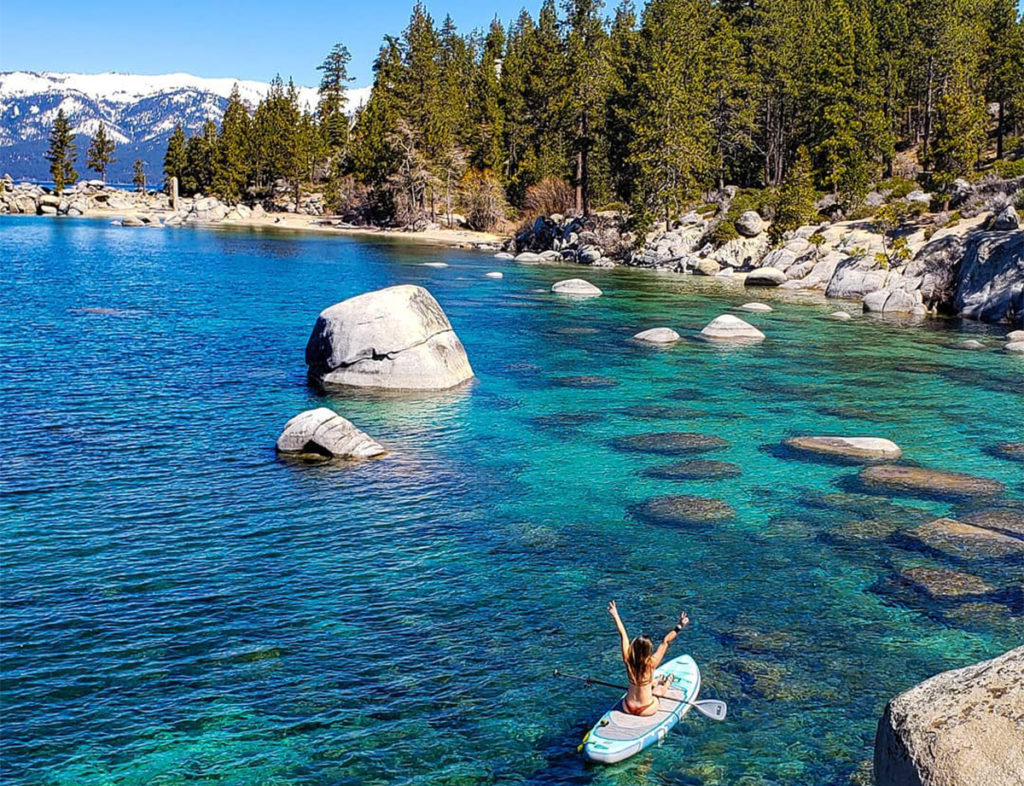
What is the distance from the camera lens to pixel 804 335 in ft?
133

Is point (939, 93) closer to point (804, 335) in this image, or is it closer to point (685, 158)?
point (685, 158)

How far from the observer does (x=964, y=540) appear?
53.9 feet

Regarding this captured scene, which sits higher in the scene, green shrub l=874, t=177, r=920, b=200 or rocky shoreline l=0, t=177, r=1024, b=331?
green shrub l=874, t=177, r=920, b=200

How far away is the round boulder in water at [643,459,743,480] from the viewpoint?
2023 centimetres

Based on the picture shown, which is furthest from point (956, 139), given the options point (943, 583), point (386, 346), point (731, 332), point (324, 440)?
point (324, 440)

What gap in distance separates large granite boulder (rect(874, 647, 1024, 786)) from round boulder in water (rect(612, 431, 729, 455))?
14193 millimetres

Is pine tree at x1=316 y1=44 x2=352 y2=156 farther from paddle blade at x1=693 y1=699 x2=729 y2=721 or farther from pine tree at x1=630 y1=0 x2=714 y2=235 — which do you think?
paddle blade at x1=693 y1=699 x2=729 y2=721

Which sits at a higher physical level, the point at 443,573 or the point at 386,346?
the point at 386,346

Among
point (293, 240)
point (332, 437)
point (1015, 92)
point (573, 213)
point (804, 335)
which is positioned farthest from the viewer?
point (293, 240)

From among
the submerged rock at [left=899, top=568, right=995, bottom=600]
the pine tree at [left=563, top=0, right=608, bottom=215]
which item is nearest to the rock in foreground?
the submerged rock at [left=899, top=568, right=995, bottom=600]

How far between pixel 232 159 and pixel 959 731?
14847 centimetres

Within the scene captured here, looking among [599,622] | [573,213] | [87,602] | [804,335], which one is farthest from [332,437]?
[573,213]

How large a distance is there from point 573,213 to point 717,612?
262 ft

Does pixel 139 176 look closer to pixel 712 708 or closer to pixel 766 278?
pixel 766 278
